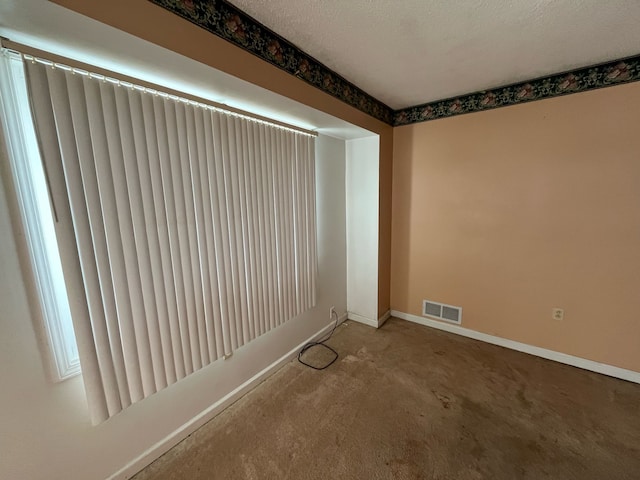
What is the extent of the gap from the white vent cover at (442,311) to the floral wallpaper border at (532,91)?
200cm

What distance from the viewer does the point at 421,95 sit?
7.80 feet

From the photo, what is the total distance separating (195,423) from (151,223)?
4.37 ft

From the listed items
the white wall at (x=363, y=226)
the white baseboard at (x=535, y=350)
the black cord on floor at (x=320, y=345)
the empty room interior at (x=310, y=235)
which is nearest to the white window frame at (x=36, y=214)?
the empty room interior at (x=310, y=235)

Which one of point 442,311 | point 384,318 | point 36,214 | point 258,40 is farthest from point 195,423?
point 442,311

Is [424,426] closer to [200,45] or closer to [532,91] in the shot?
[200,45]

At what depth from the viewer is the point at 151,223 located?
131 centimetres

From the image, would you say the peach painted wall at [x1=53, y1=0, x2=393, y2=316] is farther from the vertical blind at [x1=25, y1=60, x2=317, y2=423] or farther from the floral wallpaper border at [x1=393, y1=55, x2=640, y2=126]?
the floral wallpaper border at [x1=393, y1=55, x2=640, y2=126]

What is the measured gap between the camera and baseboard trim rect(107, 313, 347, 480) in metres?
1.38

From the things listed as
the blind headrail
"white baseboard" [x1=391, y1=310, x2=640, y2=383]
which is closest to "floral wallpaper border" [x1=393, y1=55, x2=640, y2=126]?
the blind headrail

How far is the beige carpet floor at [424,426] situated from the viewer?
1392mm

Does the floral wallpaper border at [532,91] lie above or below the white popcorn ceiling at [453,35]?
below

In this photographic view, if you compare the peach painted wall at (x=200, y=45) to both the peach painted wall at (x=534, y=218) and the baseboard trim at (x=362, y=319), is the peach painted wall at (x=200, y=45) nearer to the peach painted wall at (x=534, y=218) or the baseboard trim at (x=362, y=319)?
the peach painted wall at (x=534, y=218)

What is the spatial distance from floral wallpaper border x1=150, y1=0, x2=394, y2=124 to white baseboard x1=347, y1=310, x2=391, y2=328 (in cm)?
228

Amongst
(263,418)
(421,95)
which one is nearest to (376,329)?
(263,418)
